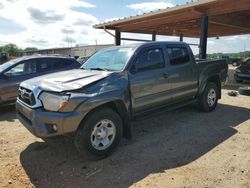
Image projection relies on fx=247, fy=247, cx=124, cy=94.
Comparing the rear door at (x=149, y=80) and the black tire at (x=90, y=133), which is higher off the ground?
the rear door at (x=149, y=80)

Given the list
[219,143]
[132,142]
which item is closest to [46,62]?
[132,142]

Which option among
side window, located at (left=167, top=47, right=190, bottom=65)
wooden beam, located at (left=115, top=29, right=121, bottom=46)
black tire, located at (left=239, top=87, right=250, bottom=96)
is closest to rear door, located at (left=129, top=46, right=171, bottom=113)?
side window, located at (left=167, top=47, right=190, bottom=65)

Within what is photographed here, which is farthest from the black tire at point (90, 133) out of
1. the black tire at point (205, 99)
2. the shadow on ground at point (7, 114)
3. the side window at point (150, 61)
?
the shadow on ground at point (7, 114)

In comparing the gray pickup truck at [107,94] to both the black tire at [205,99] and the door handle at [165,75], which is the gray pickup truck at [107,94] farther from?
the black tire at [205,99]

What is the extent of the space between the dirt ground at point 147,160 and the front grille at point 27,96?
2.94 feet

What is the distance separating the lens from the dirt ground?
3.48 m

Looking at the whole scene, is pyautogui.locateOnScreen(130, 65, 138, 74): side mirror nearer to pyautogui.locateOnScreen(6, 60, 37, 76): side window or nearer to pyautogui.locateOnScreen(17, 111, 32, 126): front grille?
pyautogui.locateOnScreen(17, 111, 32, 126): front grille

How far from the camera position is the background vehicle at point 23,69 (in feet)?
24.0

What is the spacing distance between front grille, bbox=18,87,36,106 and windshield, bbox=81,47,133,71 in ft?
4.67

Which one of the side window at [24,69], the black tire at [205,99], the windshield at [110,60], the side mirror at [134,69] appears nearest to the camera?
the side mirror at [134,69]

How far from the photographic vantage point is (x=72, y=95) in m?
3.68

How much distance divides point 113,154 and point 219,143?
6.80 feet

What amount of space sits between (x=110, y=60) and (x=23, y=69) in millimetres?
4004

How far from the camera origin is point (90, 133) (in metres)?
3.90
